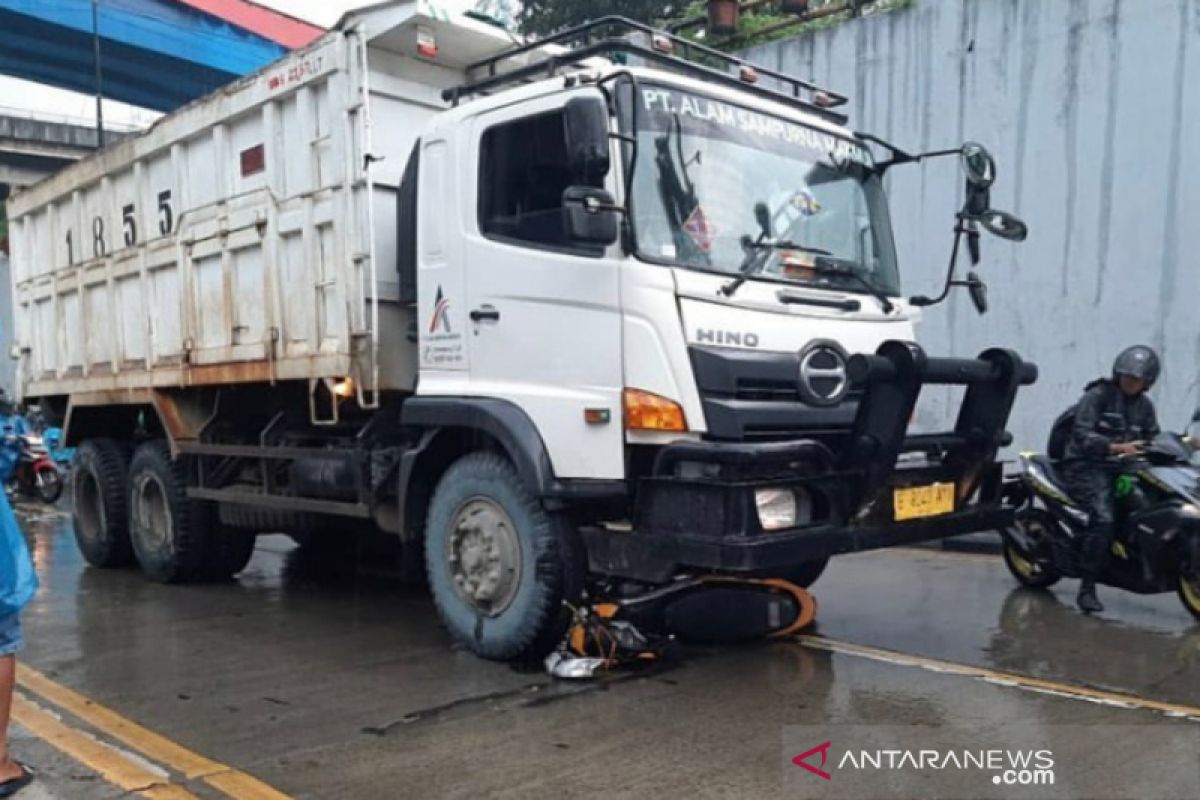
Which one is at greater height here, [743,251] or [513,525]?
[743,251]

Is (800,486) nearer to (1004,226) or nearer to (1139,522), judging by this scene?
(1004,226)

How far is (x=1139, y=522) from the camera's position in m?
5.77

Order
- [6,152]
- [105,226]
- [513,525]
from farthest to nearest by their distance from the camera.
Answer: [6,152] → [105,226] → [513,525]

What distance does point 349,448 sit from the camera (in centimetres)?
604

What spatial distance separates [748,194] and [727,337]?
753 millimetres

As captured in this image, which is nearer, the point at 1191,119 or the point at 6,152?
the point at 1191,119

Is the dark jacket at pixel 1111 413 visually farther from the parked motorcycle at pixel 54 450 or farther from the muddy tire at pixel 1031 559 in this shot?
the parked motorcycle at pixel 54 450

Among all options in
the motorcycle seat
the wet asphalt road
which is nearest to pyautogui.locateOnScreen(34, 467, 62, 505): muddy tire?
the wet asphalt road

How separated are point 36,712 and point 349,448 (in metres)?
2.06

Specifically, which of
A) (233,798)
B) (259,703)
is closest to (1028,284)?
(259,703)

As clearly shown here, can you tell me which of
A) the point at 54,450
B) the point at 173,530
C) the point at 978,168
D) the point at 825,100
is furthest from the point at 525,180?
the point at 54,450

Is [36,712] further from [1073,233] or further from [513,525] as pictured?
[1073,233]

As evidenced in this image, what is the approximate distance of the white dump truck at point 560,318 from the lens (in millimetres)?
4379

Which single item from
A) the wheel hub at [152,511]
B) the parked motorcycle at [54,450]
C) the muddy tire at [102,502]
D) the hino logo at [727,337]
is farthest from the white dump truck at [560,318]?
the parked motorcycle at [54,450]
